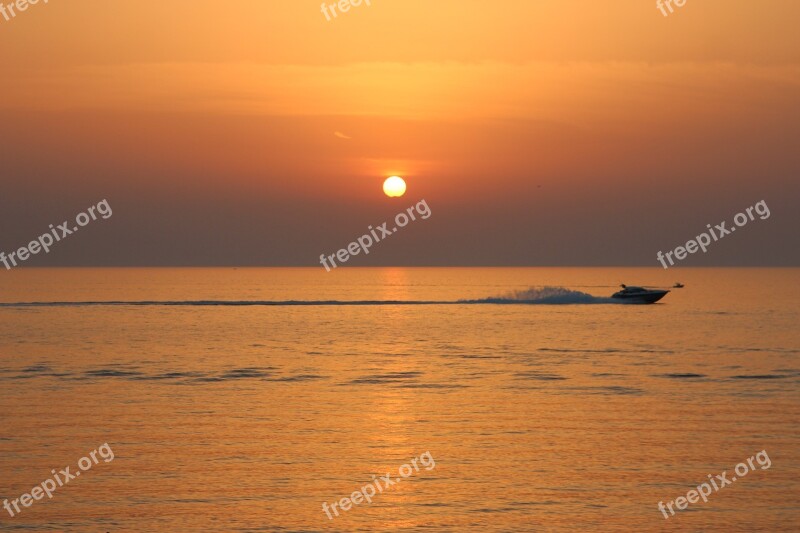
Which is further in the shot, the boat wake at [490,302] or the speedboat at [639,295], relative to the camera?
the boat wake at [490,302]

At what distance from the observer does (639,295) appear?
16300cm

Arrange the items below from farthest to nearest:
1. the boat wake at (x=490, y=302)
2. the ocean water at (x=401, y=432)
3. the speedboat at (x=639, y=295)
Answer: the boat wake at (x=490, y=302) → the speedboat at (x=639, y=295) → the ocean water at (x=401, y=432)

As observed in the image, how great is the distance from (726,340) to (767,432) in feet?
178

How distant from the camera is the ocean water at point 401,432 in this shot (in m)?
28.3
